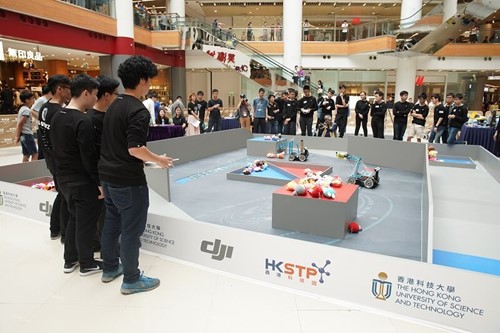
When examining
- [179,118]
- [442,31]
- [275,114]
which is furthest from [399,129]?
[442,31]

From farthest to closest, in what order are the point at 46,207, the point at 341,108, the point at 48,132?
1. the point at 341,108
2. the point at 46,207
3. the point at 48,132

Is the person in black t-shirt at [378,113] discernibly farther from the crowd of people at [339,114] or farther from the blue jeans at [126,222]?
the blue jeans at [126,222]

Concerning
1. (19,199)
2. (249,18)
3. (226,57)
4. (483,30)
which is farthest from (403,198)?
(249,18)

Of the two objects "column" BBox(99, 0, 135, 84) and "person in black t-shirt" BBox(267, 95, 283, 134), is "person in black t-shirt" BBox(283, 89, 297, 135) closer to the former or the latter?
"person in black t-shirt" BBox(267, 95, 283, 134)

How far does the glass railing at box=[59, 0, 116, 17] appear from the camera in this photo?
12.5 m

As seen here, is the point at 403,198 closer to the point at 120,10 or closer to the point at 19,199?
the point at 19,199

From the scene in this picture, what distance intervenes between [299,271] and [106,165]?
63.7 inches

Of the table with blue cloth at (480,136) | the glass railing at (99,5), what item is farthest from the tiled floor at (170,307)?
the glass railing at (99,5)

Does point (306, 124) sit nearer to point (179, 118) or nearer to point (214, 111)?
point (214, 111)

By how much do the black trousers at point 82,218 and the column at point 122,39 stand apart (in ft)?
41.1

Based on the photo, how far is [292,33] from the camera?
59.3 ft

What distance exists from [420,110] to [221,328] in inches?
336

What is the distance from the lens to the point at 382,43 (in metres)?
17.3

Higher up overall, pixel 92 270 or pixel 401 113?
pixel 401 113
